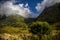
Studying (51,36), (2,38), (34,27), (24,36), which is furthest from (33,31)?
(2,38)

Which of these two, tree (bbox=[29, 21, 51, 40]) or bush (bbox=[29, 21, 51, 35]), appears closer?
tree (bbox=[29, 21, 51, 40])

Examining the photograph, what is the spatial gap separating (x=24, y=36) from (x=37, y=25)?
55.4 feet

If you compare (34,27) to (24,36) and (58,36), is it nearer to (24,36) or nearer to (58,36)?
(24,36)

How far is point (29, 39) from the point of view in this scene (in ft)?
414

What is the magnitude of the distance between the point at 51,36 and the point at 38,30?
1963cm

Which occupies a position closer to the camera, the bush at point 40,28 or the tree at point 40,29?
the tree at point 40,29

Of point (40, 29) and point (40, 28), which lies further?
point (40, 28)

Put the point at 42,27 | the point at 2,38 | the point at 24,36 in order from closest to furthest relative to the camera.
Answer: the point at 2,38 → the point at 24,36 → the point at 42,27

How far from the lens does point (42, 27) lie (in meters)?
142

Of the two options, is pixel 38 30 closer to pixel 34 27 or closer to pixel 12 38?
pixel 34 27

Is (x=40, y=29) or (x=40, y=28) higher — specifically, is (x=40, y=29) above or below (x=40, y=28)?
below

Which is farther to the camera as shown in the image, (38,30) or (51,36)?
→ (38,30)

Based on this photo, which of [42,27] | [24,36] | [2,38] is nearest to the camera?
[2,38]

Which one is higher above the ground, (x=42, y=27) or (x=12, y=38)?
(x=42, y=27)
